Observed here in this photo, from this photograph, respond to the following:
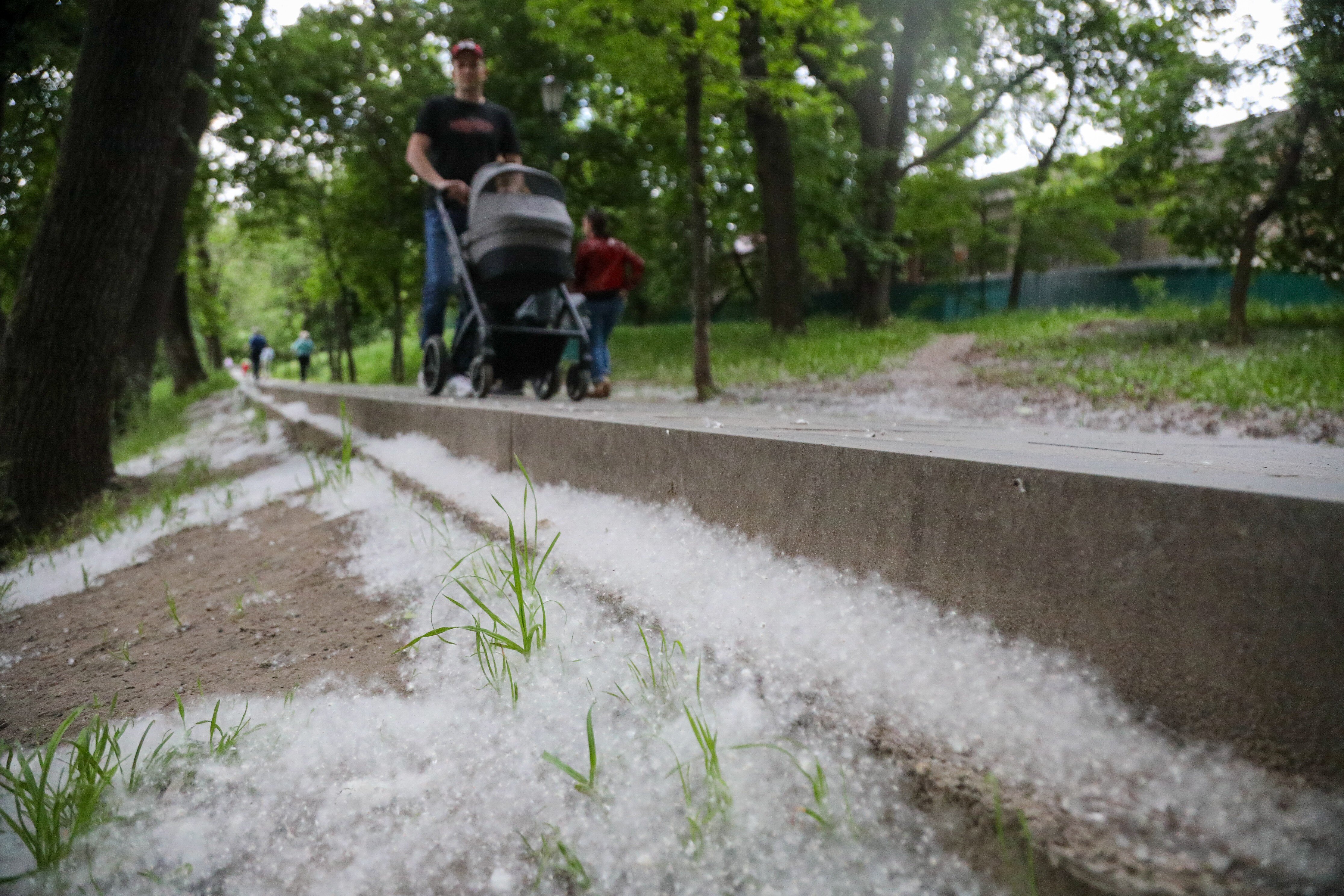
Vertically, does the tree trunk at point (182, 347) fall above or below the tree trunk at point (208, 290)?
below

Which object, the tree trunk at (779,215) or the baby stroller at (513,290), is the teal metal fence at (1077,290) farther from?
the baby stroller at (513,290)

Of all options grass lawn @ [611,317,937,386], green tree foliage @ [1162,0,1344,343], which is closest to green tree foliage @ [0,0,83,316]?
grass lawn @ [611,317,937,386]

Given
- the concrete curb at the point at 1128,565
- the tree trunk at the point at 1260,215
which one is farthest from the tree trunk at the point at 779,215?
the concrete curb at the point at 1128,565

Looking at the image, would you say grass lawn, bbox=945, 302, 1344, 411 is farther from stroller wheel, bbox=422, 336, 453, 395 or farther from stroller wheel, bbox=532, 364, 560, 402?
stroller wheel, bbox=422, 336, 453, 395

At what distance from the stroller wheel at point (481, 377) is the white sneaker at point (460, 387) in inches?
1.7

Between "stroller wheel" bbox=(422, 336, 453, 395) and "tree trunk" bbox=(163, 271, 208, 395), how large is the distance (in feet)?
52.8

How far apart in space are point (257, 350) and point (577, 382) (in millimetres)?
26886

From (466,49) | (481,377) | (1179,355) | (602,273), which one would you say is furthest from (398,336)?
(1179,355)

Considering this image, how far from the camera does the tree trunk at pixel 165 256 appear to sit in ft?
28.9

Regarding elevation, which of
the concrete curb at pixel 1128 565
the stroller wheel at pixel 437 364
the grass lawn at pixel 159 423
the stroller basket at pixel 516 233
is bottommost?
the grass lawn at pixel 159 423

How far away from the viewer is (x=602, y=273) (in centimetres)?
884

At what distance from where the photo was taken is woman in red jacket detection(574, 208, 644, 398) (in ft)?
28.9

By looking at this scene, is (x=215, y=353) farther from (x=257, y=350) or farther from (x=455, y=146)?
Answer: (x=455, y=146)

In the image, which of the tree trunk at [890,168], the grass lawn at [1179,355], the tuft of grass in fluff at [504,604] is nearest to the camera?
the tuft of grass in fluff at [504,604]
